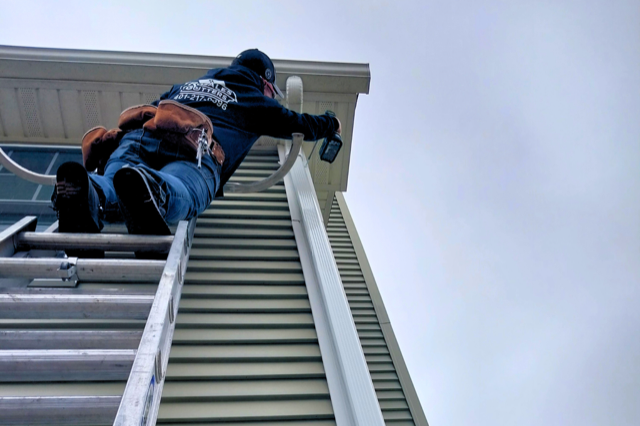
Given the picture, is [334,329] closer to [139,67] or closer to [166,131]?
[166,131]

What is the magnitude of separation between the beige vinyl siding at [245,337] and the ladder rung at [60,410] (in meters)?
0.64

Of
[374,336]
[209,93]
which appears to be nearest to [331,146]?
[209,93]

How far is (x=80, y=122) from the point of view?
4227 millimetres

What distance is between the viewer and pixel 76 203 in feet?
5.84

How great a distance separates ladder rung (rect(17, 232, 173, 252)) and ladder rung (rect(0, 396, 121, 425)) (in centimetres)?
74

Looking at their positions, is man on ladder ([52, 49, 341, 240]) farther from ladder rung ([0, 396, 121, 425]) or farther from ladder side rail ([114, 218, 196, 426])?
→ ladder rung ([0, 396, 121, 425])

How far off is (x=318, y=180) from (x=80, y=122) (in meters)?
2.16

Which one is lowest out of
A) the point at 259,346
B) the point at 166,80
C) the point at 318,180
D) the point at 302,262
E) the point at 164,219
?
the point at 259,346

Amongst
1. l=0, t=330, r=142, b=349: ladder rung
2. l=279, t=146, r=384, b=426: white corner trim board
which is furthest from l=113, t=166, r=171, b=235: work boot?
l=279, t=146, r=384, b=426: white corner trim board

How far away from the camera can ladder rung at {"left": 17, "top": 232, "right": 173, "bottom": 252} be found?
6.03 ft

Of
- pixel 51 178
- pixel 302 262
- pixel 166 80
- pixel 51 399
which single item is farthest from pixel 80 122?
pixel 51 399

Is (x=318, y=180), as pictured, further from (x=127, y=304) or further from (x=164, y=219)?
(x=127, y=304)

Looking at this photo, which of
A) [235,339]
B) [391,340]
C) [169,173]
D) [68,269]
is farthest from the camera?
[391,340]

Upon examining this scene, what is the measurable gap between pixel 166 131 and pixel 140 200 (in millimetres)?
550
